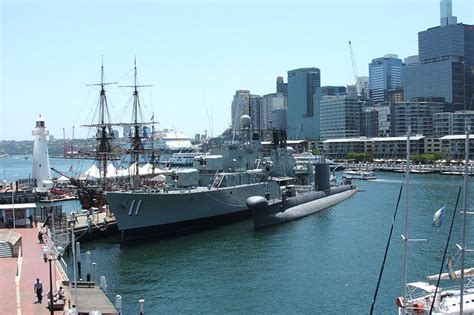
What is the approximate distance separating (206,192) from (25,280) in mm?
28982

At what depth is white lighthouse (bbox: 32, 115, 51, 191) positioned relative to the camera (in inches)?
3460

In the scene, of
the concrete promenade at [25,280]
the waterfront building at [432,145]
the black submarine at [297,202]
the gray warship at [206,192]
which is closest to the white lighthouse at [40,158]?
the gray warship at [206,192]

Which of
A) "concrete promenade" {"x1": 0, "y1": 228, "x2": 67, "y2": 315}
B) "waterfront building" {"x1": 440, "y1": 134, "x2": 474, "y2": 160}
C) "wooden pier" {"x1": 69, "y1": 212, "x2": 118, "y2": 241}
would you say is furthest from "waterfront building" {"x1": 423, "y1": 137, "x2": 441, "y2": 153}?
"concrete promenade" {"x1": 0, "y1": 228, "x2": 67, "y2": 315}

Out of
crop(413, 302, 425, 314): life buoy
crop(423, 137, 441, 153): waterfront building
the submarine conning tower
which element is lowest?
crop(413, 302, 425, 314): life buoy

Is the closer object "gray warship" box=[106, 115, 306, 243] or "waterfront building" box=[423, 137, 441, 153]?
"gray warship" box=[106, 115, 306, 243]

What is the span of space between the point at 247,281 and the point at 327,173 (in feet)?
150

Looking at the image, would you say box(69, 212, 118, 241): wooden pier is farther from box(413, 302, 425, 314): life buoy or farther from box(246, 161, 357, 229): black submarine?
box(413, 302, 425, 314): life buoy

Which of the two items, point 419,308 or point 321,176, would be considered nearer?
point 419,308

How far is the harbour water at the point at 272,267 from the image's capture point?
34.9 meters

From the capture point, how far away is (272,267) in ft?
144

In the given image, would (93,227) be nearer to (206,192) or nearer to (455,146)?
(206,192)

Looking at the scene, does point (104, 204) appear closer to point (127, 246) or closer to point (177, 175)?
point (177, 175)

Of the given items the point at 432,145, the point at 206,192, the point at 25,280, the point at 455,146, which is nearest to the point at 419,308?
the point at 25,280

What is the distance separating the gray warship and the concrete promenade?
11845 mm
